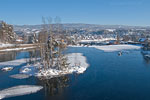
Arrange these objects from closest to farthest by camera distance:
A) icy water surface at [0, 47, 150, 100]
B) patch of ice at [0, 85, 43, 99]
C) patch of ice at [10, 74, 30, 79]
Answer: icy water surface at [0, 47, 150, 100]
patch of ice at [0, 85, 43, 99]
patch of ice at [10, 74, 30, 79]

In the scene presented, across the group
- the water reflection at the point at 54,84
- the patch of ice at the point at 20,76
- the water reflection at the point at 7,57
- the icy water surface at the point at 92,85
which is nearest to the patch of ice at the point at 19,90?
the icy water surface at the point at 92,85

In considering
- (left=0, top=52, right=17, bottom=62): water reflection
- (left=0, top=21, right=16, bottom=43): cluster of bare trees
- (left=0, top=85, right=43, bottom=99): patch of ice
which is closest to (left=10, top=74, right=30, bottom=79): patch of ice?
(left=0, top=85, right=43, bottom=99): patch of ice

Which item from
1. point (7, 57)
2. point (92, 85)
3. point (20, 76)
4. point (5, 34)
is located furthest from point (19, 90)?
point (5, 34)

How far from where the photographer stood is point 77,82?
12.8 metres

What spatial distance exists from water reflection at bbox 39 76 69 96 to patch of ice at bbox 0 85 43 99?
667mm

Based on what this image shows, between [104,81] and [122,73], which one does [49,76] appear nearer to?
[104,81]

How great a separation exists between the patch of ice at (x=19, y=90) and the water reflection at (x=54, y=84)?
0.67 m

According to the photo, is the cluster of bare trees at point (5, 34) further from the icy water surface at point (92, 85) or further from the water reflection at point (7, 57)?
the icy water surface at point (92, 85)

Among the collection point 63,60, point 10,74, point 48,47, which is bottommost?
point 10,74

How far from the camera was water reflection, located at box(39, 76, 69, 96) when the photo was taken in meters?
11.0

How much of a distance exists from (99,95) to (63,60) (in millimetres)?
7171

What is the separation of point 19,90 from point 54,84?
2.53 m

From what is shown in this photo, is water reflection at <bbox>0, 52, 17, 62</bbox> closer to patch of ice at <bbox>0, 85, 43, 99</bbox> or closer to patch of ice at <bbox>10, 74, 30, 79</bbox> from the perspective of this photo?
patch of ice at <bbox>10, 74, 30, 79</bbox>

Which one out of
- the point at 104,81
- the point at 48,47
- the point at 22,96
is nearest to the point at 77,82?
the point at 104,81
